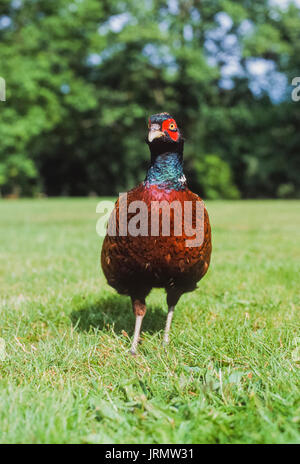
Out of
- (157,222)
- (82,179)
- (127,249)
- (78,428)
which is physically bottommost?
(78,428)

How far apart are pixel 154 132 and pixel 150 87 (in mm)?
25102

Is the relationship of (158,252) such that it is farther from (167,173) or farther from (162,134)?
(162,134)

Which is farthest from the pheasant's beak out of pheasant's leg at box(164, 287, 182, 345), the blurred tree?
the blurred tree

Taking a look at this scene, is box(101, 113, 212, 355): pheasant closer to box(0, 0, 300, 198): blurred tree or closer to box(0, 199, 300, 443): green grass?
box(0, 199, 300, 443): green grass

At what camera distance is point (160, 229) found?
2098 millimetres

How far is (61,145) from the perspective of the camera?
2995 centimetres

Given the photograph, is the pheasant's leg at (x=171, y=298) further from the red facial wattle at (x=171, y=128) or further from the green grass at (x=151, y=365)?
the red facial wattle at (x=171, y=128)

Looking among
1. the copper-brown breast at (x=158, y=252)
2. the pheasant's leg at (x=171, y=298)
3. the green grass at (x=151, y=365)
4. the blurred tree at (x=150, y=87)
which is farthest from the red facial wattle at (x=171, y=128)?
the blurred tree at (x=150, y=87)

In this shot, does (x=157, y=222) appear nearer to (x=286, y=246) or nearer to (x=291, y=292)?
(x=291, y=292)

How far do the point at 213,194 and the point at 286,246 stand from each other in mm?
16941

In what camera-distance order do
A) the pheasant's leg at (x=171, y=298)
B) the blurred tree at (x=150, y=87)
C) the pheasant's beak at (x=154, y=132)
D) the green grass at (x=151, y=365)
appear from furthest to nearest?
1. the blurred tree at (x=150, y=87)
2. the pheasant's leg at (x=171, y=298)
3. the pheasant's beak at (x=154, y=132)
4. the green grass at (x=151, y=365)

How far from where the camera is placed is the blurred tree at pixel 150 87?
21.9 meters

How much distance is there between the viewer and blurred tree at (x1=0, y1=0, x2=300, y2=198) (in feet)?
71.9

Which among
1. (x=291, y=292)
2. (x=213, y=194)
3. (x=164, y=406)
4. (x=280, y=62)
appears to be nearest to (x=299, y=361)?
(x=164, y=406)
